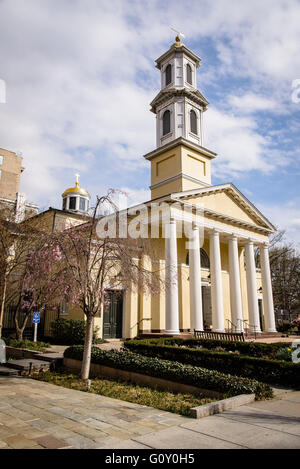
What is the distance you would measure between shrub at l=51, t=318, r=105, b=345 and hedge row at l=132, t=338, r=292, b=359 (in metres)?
4.64

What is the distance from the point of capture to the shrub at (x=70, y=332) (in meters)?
17.7

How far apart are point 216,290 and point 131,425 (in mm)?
16462

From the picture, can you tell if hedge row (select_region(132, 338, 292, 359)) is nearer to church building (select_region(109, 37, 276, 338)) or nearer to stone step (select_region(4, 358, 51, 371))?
church building (select_region(109, 37, 276, 338))

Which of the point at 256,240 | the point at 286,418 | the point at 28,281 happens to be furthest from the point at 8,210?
the point at 256,240

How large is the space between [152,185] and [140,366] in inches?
743

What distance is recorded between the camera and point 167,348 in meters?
12.6

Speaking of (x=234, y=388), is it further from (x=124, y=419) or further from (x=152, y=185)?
(x=152, y=185)

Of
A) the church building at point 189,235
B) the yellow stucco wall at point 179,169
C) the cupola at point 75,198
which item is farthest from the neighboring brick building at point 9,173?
the yellow stucco wall at point 179,169

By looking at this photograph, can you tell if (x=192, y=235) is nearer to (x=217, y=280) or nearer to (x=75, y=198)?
(x=217, y=280)

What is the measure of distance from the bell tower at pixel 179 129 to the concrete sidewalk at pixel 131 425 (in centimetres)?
1885

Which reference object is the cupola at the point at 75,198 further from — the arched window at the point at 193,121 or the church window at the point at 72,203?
the arched window at the point at 193,121

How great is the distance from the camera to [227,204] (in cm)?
2447

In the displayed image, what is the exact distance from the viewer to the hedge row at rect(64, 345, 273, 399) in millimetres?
7531

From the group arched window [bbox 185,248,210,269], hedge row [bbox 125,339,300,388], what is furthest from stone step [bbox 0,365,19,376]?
arched window [bbox 185,248,210,269]
